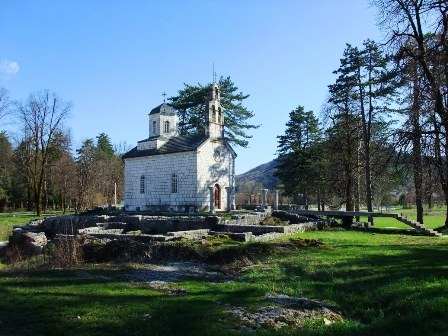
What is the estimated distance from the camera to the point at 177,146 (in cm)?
3647

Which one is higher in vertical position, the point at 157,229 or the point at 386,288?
the point at 157,229

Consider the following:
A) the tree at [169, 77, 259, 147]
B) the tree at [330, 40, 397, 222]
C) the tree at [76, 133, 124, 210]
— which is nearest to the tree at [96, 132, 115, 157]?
the tree at [76, 133, 124, 210]

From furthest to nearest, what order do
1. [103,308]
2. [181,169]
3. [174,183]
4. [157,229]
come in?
[174,183] < [181,169] < [157,229] < [103,308]

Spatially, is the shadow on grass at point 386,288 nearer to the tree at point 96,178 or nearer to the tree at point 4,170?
the tree at point 96,178

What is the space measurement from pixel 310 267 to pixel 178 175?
2505cm

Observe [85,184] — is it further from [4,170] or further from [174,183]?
[174,183]

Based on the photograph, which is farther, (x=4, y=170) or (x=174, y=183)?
(x=4, y=170)

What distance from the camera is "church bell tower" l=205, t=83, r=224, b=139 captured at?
35.9 metres

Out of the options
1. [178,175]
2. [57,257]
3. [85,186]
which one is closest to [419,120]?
[57,257]

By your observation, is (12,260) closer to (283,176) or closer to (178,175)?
(178,175)

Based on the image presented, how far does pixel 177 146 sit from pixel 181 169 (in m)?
2.34

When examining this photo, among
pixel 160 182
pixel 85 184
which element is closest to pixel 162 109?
pixel 160 182

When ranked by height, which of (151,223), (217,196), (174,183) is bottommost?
(151,223)

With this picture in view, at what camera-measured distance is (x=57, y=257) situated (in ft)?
42.4
